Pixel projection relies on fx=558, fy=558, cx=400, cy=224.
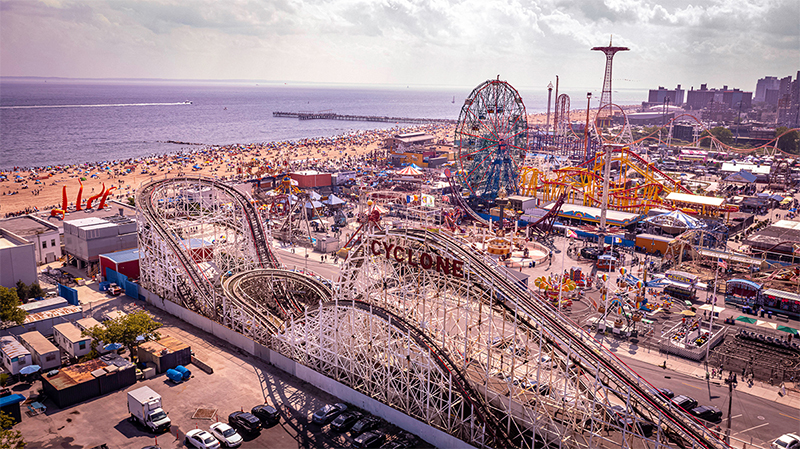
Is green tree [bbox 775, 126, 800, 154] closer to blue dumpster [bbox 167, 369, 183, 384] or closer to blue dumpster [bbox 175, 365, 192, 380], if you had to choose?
blue dumpster [bbox 175, 365, 192, 380]

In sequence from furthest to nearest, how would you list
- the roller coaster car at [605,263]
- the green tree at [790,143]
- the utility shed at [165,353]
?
the green tree at [790,143], the roller coaster car at [605,263], the utility shed at [165,353]

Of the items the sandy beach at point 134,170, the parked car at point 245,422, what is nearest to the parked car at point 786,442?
the parked car at point 245,422

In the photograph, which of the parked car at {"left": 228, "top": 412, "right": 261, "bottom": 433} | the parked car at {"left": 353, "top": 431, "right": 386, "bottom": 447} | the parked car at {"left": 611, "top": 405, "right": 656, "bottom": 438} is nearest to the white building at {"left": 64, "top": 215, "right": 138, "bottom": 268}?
the parked car at {"left": 228, "top": 412, "right": 261, "bottom": 433}

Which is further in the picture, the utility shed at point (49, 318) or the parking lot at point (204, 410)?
the utility shed at point (49, 318)

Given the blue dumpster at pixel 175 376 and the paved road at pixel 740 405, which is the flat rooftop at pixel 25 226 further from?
the paved road at pixel 740 405

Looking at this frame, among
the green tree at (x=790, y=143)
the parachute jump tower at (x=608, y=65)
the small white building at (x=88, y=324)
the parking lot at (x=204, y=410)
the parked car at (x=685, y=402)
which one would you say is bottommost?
the parking lot at (x=204, y=410)

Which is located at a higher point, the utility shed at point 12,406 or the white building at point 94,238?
the white building at point 94,238
